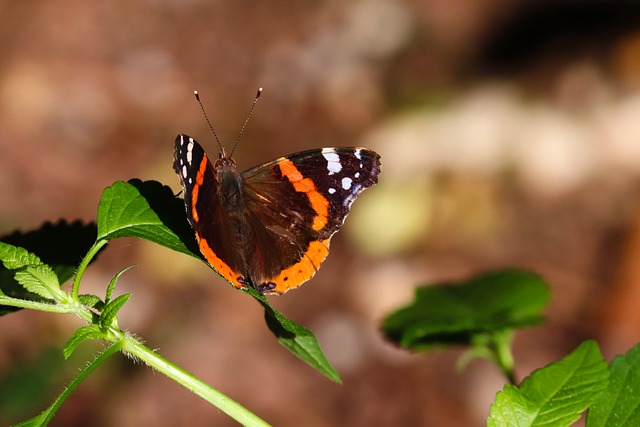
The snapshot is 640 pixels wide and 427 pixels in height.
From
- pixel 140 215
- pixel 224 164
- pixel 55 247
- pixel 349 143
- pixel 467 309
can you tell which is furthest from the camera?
pixel 349 143

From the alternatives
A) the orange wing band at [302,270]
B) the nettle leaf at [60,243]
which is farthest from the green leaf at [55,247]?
the orange wing band at [302,270]

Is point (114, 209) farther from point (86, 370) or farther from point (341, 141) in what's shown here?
point (341, 141)

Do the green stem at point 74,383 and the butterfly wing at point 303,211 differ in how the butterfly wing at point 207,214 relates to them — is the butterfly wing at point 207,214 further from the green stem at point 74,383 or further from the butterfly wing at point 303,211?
the green stem at point 74,383

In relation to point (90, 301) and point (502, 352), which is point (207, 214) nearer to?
point (90, 301)

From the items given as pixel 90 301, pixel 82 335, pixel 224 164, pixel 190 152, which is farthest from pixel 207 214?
pixel 82 335

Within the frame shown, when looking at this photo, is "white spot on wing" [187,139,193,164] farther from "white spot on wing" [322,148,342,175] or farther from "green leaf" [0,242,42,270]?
"green leaf" [0,242,42,270]

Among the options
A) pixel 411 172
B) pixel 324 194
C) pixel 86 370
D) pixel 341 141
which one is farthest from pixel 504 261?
pixel 86 370
